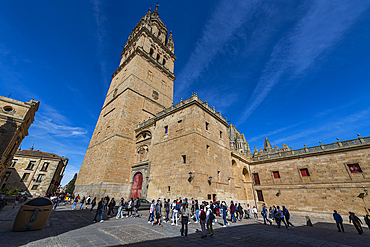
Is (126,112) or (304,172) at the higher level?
(126,112)

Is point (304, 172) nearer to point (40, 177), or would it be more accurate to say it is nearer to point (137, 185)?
point (137, 185)

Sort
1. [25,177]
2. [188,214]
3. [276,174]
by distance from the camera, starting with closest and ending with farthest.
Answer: [188,214] → [276,174] → [25,177]

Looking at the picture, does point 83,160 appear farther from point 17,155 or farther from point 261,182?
point 261,182

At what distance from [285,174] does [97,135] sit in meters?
28.2

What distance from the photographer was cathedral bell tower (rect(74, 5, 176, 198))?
1733cm

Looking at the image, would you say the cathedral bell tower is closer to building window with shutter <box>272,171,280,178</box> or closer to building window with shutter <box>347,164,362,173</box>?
building window with shutter <box>272,171,280,178</box>

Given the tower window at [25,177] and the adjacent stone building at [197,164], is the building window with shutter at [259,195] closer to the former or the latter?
A: the adjacent stone building at [197,164]

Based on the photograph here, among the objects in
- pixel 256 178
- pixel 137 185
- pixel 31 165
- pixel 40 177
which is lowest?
pixel 137 185

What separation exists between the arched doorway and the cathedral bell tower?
792 millimetres

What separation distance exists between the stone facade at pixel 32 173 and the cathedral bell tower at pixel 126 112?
12944mm

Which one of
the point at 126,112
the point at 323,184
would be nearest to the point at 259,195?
the point at 323,184

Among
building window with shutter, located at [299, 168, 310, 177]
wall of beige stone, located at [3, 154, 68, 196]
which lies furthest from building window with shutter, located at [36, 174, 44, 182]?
building window with shutter, located at [299, 168, 310, 177]

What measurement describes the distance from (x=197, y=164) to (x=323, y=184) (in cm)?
1536

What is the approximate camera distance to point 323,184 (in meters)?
16.6
